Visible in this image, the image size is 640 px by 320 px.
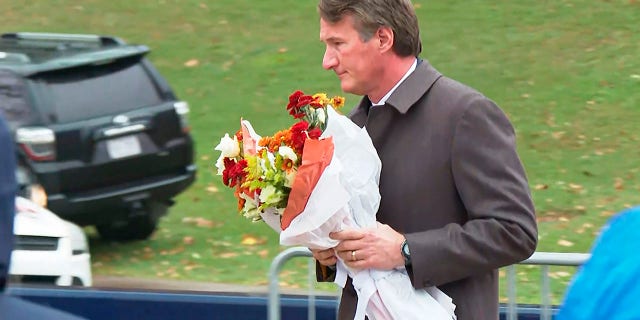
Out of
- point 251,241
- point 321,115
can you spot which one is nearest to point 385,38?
point 321,115

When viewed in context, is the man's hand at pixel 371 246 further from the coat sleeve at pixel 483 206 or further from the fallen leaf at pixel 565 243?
the fallen leaf at pixel 565 243

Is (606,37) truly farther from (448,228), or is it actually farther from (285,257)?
(448,228)

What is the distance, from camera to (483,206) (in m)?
3.64

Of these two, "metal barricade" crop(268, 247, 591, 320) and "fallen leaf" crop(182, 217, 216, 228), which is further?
"fallen leaf" crop(182, 217, 216, 228)

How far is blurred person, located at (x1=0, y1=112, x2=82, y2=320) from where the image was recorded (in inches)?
102

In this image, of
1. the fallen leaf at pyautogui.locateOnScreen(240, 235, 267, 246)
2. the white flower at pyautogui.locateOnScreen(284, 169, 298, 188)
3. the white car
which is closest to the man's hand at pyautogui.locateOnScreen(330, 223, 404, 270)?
the white flower at pyautogui.locateOnScreen(284, 169, 298, 188)

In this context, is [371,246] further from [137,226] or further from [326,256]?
[137,226]

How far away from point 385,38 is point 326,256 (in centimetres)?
65

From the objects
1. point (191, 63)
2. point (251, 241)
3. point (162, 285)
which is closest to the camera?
point (162, 285)

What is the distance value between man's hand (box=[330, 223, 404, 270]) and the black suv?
23.0 ft

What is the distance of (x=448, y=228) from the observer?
3707 millimetres

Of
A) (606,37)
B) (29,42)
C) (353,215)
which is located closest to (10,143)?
(353,215)

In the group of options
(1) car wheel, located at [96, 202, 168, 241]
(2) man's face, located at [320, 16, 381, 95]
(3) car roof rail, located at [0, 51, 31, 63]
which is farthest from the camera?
(1) car wheel, located at [96, 202, 168, 241]

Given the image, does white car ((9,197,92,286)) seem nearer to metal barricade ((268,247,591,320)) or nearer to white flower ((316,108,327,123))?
metal barricade ((268,247,591,320))
